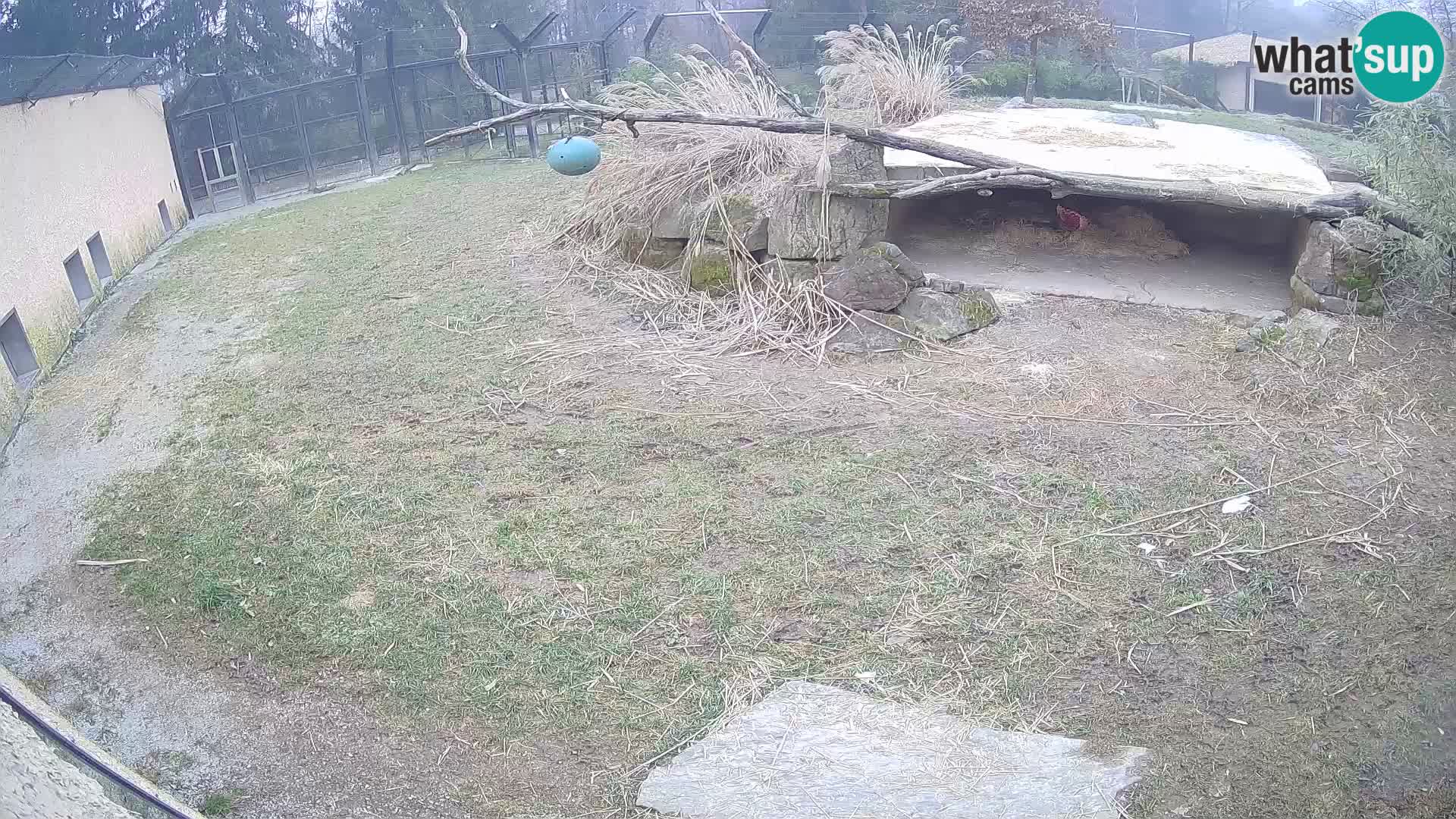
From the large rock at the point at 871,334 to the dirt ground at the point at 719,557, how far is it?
19 cm

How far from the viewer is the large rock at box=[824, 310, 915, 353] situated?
5.64 meters

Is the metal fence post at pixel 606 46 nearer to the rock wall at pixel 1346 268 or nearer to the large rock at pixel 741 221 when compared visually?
the large rock at pixel 741 221

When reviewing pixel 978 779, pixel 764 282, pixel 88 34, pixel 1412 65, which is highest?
pixel 88 34

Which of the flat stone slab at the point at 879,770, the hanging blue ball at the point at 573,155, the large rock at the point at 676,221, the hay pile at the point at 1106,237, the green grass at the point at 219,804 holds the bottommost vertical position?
the flat stone slab at the point at 879,770

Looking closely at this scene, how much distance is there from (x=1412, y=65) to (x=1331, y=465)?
4.12 metres

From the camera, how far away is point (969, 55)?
16.7 meters

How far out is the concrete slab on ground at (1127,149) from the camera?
6375 millimetres

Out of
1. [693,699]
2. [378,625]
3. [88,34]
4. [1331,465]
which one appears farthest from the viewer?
[88,34]

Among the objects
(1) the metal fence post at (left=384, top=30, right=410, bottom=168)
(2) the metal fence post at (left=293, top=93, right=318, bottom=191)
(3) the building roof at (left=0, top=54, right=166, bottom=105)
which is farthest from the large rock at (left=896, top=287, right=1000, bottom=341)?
(1) the metal fence post at (left=384, top=30, right=410, bottom=168)

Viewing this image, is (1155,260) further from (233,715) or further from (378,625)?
(233,715)

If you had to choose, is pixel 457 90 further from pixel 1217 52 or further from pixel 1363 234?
pixel 1217 52

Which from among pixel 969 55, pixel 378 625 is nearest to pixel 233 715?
pixel 378 625

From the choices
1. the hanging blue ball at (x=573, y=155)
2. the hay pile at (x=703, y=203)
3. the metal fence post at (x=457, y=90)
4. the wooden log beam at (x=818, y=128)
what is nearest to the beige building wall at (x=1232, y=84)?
the metal fence post at (x=457, y=90)

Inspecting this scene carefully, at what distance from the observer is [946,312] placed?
5.75 metres
